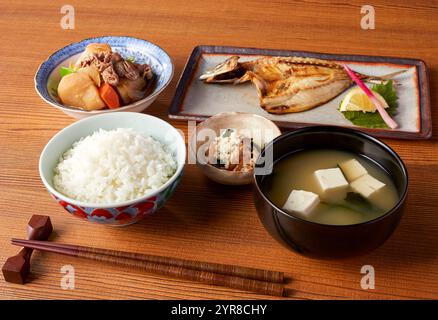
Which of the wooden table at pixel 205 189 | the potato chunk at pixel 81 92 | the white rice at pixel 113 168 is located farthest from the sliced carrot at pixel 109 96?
the white rice at pixel 113 168

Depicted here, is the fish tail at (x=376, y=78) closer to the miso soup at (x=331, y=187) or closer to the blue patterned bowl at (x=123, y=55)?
the miso soup at (x=331, y=187)

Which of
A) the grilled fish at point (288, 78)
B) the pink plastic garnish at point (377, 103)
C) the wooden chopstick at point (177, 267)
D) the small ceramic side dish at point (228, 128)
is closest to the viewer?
the wooden chopstick at point (177, 267)

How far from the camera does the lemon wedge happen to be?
1587mm

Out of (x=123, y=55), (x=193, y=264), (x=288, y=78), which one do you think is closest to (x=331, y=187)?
(x=193, y=264)

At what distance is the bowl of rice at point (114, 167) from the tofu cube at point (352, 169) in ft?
1.27

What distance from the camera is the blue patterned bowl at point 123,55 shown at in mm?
1584

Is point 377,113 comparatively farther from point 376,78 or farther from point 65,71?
point 65,71

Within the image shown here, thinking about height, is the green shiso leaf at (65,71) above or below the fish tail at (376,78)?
below

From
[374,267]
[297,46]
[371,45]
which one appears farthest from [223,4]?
[374,267]

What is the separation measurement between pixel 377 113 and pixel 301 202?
558 millimetres

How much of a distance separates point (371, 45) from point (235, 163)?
3.03 feet

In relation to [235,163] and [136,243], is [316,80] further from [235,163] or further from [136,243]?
[136,243]

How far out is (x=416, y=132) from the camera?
152 centimetres

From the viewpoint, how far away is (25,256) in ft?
4.03
